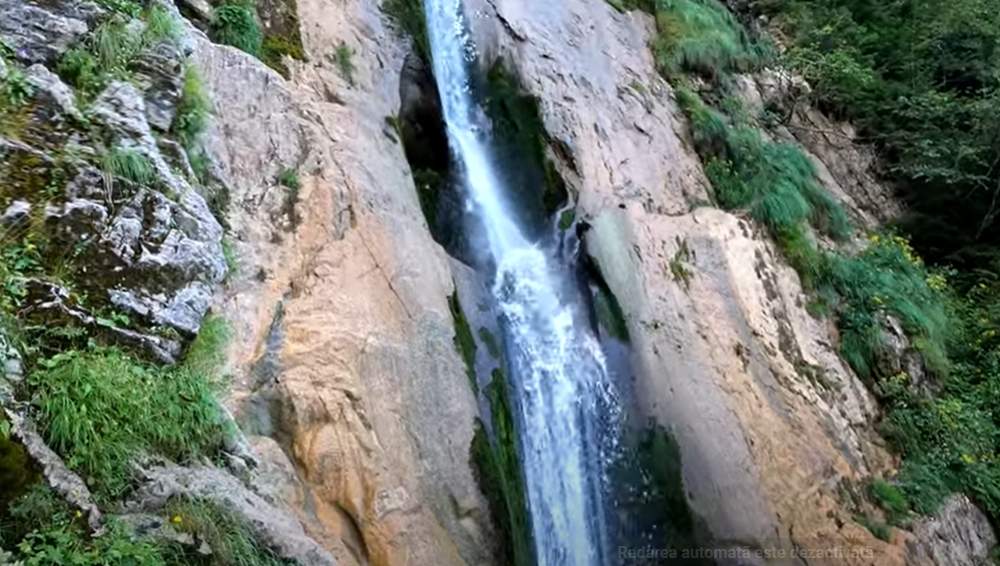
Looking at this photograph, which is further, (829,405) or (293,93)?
(829,405)

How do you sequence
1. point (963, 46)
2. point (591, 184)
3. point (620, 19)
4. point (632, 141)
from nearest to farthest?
1. point (591, 184)
2. point (632, 141)
3. point (620, 19)
4. point (963, 46)

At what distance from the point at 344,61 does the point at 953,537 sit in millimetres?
7690

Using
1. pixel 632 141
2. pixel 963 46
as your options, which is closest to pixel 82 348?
pixel 632 141

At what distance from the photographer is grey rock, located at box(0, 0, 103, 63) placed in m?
4.76

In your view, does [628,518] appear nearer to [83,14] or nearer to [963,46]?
[83,14]

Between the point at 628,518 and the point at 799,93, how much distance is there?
8567 millimetres

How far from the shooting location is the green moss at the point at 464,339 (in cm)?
650

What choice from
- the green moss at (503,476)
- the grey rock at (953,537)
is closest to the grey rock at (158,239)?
the green moss at (503,476)

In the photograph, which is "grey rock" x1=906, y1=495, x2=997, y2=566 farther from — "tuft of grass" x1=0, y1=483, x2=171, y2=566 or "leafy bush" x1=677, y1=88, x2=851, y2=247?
"tuft of grass" x1=0, y1=483, x2=171, y2=566

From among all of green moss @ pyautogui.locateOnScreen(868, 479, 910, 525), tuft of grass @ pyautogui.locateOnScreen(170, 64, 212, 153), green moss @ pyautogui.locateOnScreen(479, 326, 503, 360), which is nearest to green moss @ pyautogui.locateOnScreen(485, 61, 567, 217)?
green moss @ pyautogui.locateOnScreen(479, 326, 503, 360)

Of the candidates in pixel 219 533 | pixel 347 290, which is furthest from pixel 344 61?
pixel 219 533

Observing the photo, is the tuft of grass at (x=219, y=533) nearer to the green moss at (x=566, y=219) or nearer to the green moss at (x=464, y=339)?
the green moss at (x=464, y=339)

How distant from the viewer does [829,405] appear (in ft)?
27.2

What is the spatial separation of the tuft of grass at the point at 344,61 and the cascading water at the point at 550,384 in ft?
5.64
